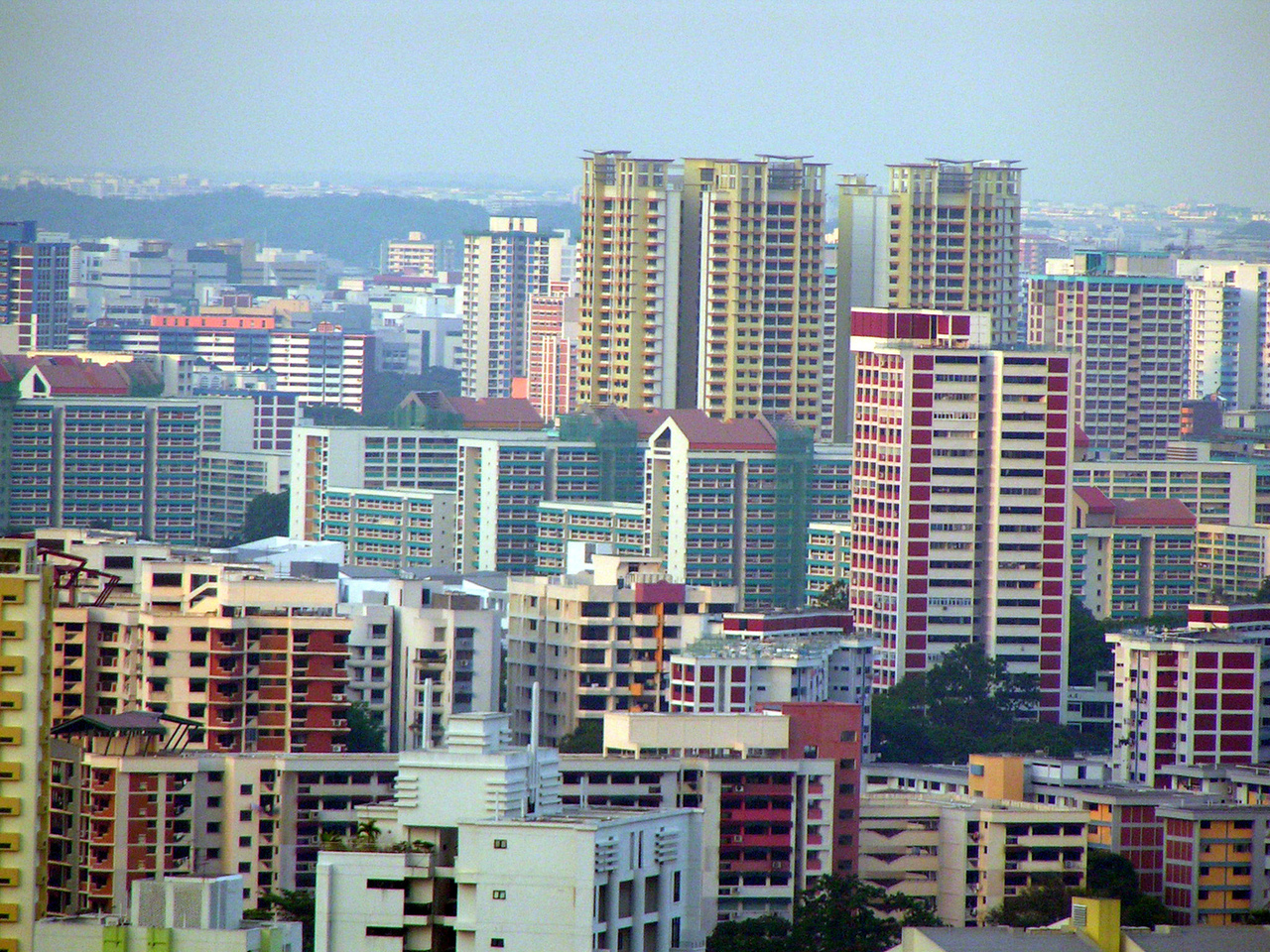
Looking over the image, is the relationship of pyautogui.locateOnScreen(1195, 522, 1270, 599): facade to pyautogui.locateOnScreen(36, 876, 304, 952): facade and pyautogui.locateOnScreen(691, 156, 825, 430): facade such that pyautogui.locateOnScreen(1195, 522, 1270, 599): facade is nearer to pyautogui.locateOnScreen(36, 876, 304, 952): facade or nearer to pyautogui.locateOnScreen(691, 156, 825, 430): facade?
pyautogui.locateOnScreen(691, 156, 825, 430): facade

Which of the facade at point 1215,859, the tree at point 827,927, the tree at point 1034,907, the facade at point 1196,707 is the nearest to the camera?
the tree at point 827,927

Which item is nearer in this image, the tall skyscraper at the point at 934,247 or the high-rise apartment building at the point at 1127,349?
the tall skyscraper at the point at 934,247

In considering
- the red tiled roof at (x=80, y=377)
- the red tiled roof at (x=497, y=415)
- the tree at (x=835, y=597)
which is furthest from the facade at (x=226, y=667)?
the red tiled roof at (x=80, y=377)

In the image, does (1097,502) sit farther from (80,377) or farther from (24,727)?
(24,727)

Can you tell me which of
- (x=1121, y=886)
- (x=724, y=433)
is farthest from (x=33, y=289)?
(x=1121, y=886)

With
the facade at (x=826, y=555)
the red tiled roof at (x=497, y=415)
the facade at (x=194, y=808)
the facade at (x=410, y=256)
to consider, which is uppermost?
the facade at (x=410, y=256)

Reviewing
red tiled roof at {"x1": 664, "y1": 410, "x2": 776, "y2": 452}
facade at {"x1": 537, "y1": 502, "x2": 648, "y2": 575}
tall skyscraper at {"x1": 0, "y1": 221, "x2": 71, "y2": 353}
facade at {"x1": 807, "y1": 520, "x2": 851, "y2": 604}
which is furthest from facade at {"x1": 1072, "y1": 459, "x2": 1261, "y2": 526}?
tall skyscraper at {"x1": 0, "y1": 221, "x2": 71, "y2": 353}

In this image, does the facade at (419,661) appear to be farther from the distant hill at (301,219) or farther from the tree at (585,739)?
the distant hill at (301,219)

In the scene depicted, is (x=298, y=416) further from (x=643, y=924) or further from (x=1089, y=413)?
(x=643, y=924)
